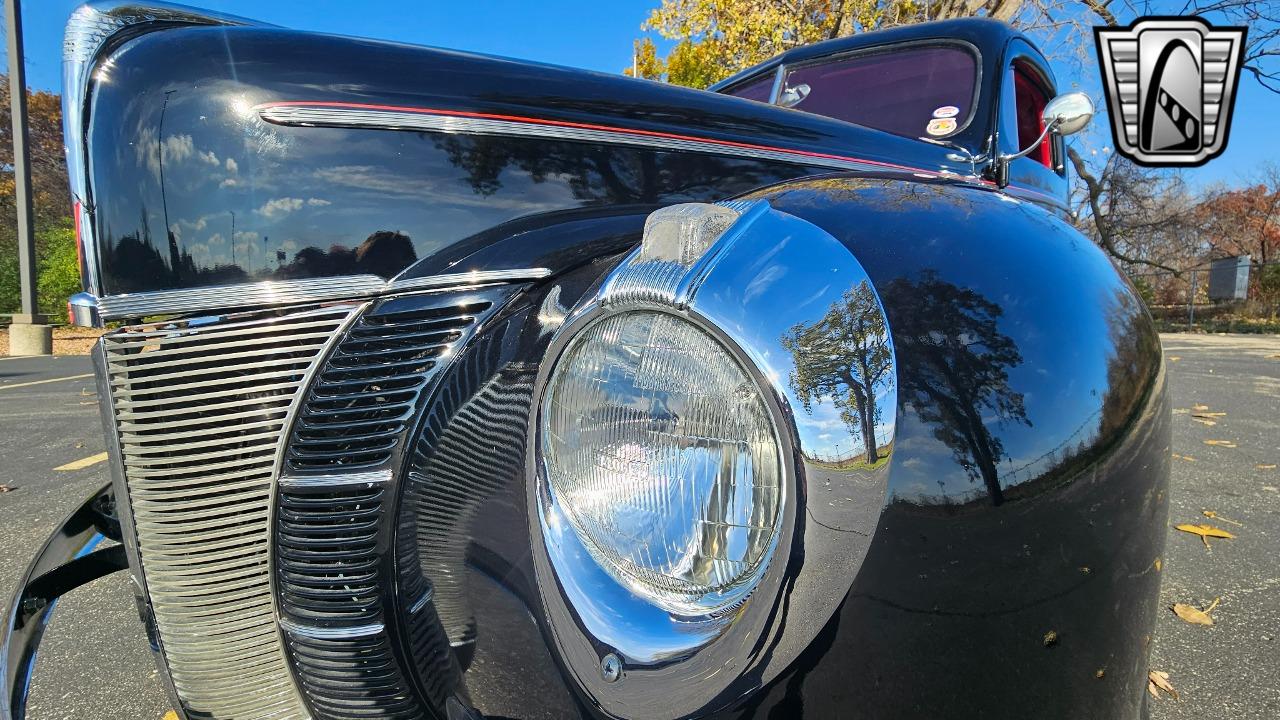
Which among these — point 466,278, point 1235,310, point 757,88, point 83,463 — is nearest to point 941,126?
point 757,88

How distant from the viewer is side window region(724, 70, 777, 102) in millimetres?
3076

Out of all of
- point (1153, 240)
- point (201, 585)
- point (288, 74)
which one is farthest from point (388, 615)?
point (1153, 240)

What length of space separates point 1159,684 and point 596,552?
70.4 inches

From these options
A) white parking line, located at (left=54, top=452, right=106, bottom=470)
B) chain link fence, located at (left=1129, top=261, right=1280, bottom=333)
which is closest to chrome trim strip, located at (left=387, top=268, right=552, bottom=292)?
white parking line, located at (left=54, top=452, right=106, bottom=470)

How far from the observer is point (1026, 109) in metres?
2.93

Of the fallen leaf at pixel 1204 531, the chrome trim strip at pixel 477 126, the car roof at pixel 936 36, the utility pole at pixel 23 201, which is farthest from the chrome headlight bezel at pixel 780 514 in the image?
the utility pole at pixel 23 201

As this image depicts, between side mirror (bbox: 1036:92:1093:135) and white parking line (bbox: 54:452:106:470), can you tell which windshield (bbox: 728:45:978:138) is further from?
white parking line (bbox: 54:452:106:470)

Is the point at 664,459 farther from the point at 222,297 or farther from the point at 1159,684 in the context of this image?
the point at 1159,684

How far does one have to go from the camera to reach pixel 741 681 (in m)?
0.76

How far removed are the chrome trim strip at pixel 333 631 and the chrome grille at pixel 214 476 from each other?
5 cm

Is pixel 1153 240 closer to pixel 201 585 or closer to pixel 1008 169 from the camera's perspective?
pixel 1008 169

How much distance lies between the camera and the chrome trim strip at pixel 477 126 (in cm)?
115

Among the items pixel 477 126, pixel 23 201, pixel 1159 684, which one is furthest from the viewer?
pixel 23 201

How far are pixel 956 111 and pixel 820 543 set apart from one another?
2.34 meters
